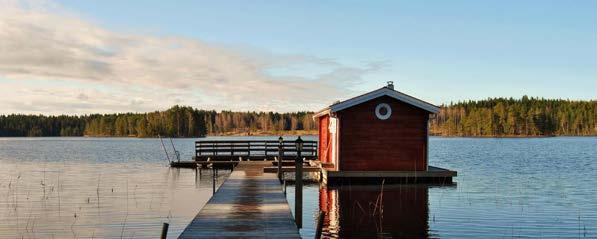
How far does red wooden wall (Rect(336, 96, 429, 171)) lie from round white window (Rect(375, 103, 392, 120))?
16cm

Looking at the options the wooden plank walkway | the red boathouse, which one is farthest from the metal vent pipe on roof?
the wooden plank walkway

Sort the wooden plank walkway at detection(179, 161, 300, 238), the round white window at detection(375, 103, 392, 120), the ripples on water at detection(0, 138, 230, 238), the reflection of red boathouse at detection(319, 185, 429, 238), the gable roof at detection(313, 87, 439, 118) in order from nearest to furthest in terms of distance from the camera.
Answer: the wooden plank walkway at detection(179, 161, 300, 238) < the reflection of red boathouse at detection(319, 185, 429, 238) < the ripples on water at detection(0, 138, 230, 238) < the gable roof at detection(313, 87, 439, 118) < the round white window at detection(375, 103, 392, 120)

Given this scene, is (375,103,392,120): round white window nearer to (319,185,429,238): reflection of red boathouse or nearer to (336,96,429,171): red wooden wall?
(336,96,429,171): red wooden wall

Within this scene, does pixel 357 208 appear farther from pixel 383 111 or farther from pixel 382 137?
pixel 383 111

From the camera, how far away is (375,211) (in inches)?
922

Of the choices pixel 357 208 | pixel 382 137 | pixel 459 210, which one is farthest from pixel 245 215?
pixel 382 137

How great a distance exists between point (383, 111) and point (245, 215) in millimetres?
16388

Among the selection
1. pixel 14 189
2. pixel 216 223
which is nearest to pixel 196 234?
pixel 216 223

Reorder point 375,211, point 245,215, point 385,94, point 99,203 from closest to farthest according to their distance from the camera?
point 245,215 → point 375,211 → point 99,203 → point 385,94

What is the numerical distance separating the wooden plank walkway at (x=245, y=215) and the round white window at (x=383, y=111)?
28.4ft

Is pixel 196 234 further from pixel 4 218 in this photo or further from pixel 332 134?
pixel 332 134

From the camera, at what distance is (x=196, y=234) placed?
1445 cm

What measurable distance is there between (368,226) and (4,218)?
45.3 feet

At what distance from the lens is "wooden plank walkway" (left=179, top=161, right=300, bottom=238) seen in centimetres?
1474
